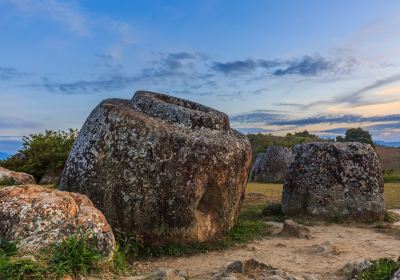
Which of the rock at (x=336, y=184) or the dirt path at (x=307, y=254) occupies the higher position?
the rock at (x=336, y=184)

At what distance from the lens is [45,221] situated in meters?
6.70

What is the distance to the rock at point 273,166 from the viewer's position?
25797mm

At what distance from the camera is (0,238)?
6508 mm

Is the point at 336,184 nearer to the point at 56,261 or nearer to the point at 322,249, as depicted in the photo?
the point at 322,249

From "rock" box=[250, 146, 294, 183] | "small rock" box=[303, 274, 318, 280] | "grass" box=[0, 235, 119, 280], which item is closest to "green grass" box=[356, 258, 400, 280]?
"small rock" box=[303, 274, 318, 280]

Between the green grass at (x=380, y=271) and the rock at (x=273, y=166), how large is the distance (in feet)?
63.6

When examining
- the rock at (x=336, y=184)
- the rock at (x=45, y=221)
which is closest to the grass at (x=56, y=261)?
the rock at (x=45, y=221)

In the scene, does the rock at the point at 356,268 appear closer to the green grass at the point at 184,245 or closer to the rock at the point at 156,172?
the green grass at the point at 184,245

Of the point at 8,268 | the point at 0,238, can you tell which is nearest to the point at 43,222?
the point at 0,238

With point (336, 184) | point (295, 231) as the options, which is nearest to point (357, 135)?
point (336, 184)

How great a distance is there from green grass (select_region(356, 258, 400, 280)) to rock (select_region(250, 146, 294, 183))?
19.4 meters

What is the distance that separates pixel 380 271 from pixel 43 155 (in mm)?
23898

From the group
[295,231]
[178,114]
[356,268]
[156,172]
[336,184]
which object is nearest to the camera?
[356,268]

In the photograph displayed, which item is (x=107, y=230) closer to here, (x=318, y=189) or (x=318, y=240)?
(x=318, y=240)
